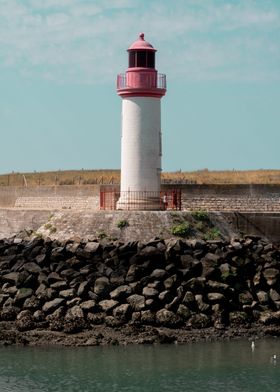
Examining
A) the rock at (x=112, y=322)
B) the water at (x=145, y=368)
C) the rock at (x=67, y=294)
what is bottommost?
the water at (x=145, y=368)

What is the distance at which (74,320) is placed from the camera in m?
27.0

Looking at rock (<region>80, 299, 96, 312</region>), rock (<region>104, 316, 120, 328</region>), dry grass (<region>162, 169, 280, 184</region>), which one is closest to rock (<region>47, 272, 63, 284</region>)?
rock (<region>80, 299, 96, 312</region>)

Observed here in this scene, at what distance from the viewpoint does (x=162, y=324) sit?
26.9 m

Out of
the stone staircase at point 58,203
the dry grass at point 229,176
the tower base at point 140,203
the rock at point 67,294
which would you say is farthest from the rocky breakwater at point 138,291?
the dry grass at point 229,176

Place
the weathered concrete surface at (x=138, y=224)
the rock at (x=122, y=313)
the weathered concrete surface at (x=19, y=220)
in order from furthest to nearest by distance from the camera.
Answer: the weathered concrete surface at (x=19, y=220), the weathered concrete surface at (x=138, y=224), the rock at (x=122, y=313)

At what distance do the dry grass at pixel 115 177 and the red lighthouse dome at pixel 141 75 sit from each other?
840cm

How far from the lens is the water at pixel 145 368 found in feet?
74.7

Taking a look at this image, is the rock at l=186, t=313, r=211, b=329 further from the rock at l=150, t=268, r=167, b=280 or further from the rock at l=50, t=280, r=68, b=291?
the rock at l=50, t=280, r=68, b=291

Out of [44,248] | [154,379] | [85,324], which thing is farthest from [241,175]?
[154,379]

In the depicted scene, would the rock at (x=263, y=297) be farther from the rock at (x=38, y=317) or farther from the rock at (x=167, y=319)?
the rock at (x=38, y=317)

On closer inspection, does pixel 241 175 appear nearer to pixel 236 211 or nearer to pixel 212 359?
pixel 236 211

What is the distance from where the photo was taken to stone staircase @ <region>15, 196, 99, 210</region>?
3572cm

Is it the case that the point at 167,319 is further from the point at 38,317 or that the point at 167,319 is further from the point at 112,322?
the point at 38,317

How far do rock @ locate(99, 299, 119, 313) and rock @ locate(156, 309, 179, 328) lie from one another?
44.3 inches
